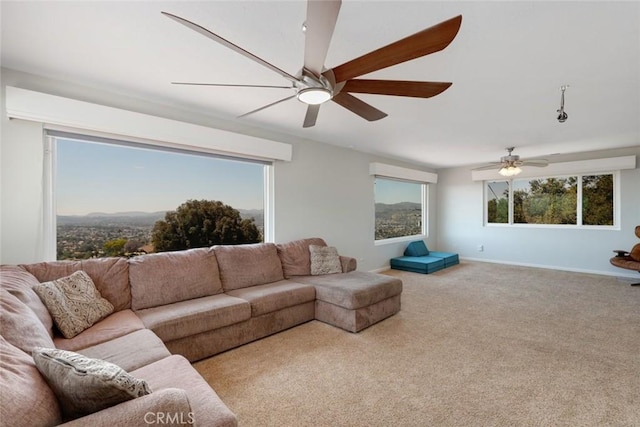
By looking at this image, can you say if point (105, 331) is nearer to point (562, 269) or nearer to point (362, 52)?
point (362, 52)

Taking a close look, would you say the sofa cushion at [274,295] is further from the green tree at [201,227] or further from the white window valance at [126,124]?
the white window valance at [126,124]

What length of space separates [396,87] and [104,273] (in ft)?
9.17

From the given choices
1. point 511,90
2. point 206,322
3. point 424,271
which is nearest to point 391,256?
point 424,271

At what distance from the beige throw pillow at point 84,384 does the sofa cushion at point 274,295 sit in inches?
68.2

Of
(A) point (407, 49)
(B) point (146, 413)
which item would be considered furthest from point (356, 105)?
(B) point (146, 413)

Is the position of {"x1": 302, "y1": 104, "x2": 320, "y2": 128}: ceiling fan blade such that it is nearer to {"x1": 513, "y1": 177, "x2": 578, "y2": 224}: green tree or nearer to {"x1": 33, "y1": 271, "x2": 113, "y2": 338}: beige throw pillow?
{"x1": 33, "y1": 271, "x2": 113, "y2": 338}: beige throw pillow

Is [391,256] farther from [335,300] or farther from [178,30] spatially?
[178,30]

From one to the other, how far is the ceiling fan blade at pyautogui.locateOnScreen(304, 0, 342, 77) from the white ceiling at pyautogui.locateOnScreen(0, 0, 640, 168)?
38 cm

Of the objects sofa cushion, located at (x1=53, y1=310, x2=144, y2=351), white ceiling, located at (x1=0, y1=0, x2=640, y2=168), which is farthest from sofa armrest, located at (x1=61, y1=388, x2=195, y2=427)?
white ceiling, located at (x1=0, y1=0, x2=640, y2=168)

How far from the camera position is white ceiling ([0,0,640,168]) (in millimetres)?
1662

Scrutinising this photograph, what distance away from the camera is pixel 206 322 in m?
2.45

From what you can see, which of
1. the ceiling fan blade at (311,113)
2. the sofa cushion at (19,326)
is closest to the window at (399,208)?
the ceiling fan blade at (311,113)

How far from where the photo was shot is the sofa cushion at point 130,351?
1644 mm

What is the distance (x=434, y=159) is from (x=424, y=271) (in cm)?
244
